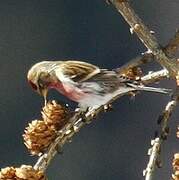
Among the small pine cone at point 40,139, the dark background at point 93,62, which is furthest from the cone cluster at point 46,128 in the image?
the dark background at point 93,62

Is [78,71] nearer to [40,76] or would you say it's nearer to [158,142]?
[40,76]

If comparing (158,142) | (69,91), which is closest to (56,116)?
(158,142)

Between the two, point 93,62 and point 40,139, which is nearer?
point 40,139

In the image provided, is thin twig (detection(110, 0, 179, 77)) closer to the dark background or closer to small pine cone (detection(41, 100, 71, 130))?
small pine cone (detection(41, 100, 71, 130))

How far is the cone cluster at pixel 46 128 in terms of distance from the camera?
86 cm

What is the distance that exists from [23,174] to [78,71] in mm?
394

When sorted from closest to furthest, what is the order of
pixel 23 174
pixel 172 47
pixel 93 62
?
pixel 23 174, pixel 172 47, pixel 93 62

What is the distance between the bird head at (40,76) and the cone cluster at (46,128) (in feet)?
0.40

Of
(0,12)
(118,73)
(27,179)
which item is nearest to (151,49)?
(118,73)

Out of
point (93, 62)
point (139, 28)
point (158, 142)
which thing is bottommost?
point (93, 62)

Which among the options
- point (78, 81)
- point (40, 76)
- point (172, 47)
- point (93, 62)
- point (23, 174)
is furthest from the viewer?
point (93, 62)

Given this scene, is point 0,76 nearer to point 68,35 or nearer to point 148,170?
point 68,35

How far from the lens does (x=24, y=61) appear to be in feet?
8.91

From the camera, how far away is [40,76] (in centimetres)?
107
